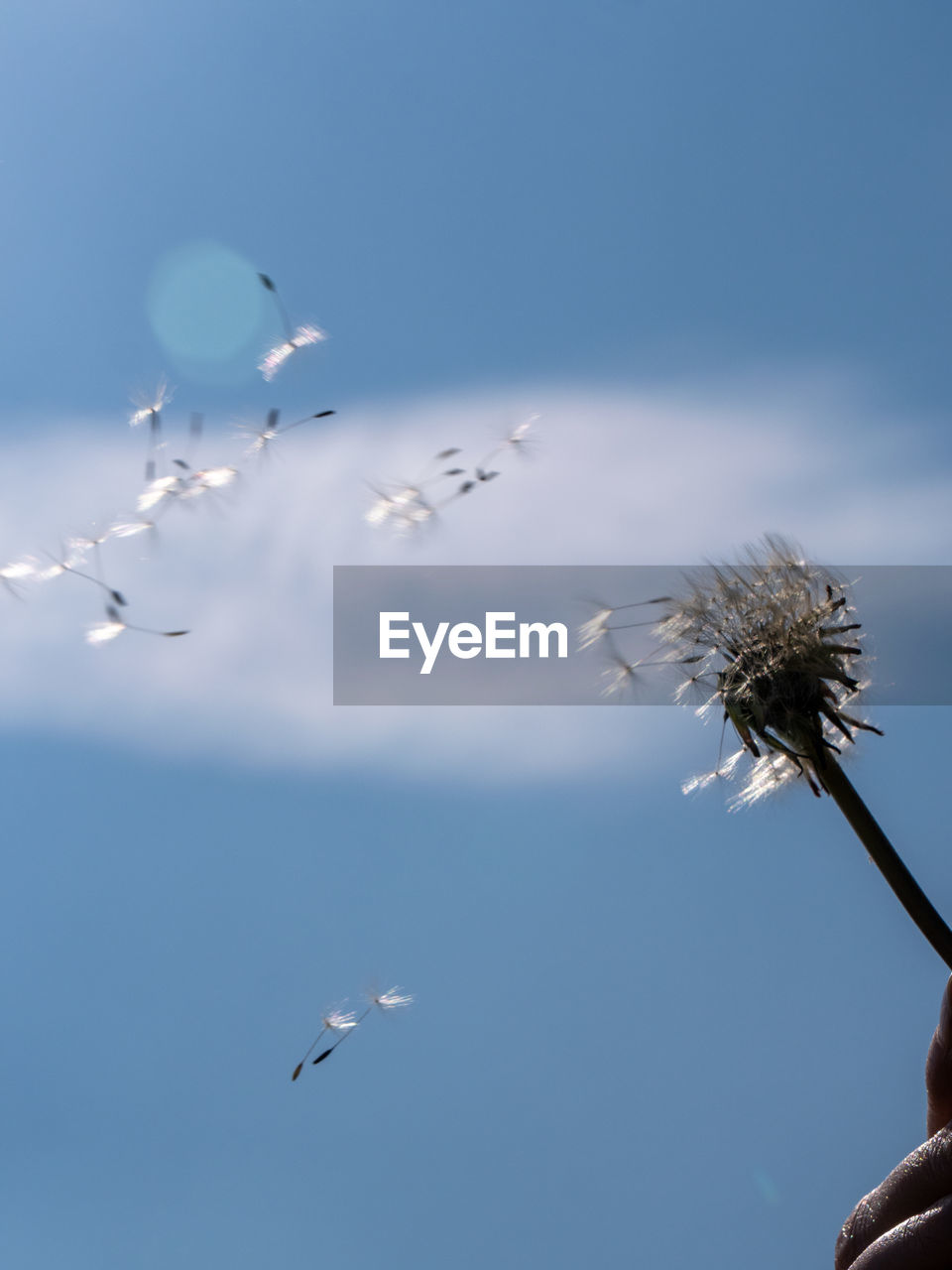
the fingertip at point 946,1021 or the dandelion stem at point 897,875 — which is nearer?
the dandelion stem at point 897,875

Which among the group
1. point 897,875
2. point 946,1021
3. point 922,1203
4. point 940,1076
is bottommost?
point 922,1203

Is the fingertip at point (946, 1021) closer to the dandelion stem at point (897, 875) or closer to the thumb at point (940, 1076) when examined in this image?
the thumb at point (940, 1076)

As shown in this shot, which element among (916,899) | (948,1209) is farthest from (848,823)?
(948,1209)

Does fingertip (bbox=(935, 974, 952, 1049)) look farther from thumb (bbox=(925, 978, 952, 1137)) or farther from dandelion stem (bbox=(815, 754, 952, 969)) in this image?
dandelion stem (bbox=(815, 754, 952, 969))

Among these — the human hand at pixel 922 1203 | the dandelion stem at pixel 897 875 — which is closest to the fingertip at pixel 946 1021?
the human hand at pixel 922 1203

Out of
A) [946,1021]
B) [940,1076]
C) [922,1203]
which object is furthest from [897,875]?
[922,1203]

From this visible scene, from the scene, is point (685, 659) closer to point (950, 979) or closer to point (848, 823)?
point (848, 823)

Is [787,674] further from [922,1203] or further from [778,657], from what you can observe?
[922,1203]

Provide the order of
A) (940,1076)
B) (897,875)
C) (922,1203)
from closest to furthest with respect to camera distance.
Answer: (897,875)
(922,1203)
(940,1076)
